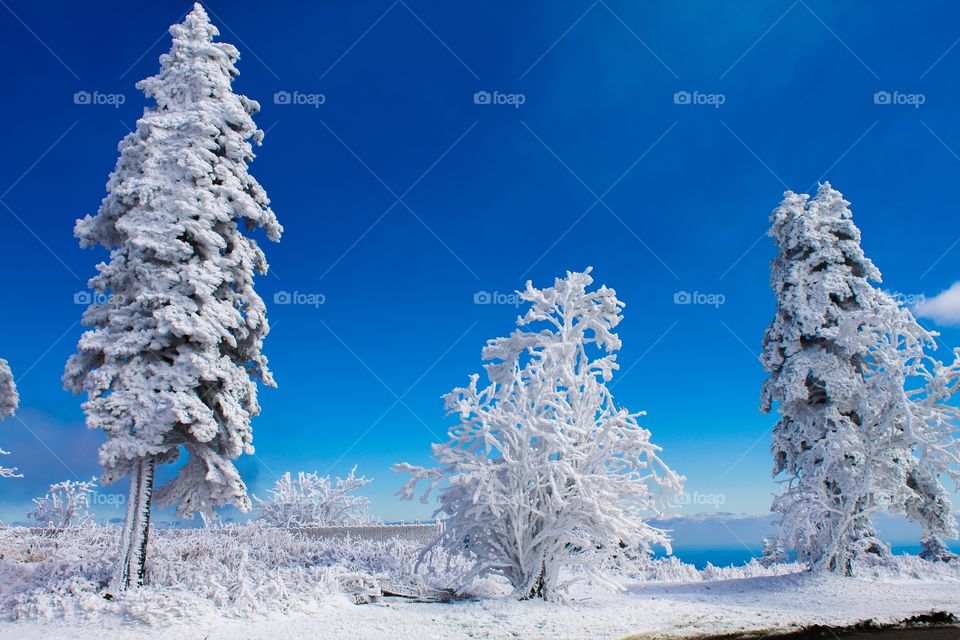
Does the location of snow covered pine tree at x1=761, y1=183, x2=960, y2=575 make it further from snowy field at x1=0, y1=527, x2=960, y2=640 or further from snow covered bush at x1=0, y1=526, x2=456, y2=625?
snow covered bush at x1=0, y1=526, x2=456, y2=625

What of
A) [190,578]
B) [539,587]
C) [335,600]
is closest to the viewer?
[190,578]

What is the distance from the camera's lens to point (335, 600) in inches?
512

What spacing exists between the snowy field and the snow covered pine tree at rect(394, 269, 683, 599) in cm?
97

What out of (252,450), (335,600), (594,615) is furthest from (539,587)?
(252,450)

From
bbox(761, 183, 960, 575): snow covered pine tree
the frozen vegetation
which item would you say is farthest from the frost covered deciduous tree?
bbox(761, 183, 960, 575): snow covered pine tree

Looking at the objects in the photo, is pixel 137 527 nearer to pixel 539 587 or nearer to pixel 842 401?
pixel 539 587

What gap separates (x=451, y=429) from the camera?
50.0 ft

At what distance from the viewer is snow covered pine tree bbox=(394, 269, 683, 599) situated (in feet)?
46.4

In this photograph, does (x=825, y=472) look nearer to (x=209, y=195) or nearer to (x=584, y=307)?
(x=584, y=307)

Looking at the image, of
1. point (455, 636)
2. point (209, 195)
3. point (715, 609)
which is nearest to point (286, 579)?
point (455, 636)

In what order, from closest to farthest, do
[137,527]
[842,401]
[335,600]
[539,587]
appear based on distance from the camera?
[137,527], [335,600], [539,587], [842,401]

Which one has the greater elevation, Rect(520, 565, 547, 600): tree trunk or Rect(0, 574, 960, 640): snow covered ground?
Rect(520, 565, 547, 600): tree trunk

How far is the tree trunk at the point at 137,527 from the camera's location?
12459 mm

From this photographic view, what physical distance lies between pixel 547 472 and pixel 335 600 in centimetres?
521
